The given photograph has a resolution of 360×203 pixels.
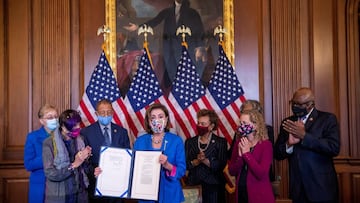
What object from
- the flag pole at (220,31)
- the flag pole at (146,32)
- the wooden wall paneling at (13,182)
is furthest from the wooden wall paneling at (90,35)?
the flag pole at (220,31)

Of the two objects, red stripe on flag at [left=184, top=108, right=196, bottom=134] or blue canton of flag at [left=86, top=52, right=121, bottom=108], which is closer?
blue canton of flag at [left=86, top=52, right=121, bottom=108]

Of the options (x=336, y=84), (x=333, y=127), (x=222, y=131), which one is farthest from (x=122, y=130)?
(x=336, y=84)

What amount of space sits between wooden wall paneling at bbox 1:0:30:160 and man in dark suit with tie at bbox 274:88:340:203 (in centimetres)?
412

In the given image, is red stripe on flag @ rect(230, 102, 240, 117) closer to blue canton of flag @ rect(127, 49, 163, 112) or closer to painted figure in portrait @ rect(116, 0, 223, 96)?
painted figure in portrait @ rect(116, 0, 223, 96)

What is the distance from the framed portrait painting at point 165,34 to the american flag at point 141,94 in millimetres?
274

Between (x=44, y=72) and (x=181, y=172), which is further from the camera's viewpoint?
(x=44, y=72)

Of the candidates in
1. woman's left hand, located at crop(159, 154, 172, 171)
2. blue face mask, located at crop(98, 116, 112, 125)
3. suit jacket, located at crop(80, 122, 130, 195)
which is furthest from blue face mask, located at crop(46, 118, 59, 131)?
woman's left hand, located at crop(159, 154, 172, 171)

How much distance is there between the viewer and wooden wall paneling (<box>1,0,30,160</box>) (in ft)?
23.7

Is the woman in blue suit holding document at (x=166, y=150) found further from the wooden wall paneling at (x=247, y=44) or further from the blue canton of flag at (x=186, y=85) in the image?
the wooden wall paneling at (x=247, y=44)

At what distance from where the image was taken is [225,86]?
7.14 m

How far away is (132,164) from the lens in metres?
4.39

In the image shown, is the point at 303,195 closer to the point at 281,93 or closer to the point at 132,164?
the point at 132,164

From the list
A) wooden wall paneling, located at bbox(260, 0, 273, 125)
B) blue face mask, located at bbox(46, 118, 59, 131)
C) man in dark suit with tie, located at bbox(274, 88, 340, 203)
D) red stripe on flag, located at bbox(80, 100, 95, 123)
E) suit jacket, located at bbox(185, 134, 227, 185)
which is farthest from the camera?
wooden wall paneling, located at bbox(260, 0, 273, 125)

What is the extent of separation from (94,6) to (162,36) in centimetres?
114
